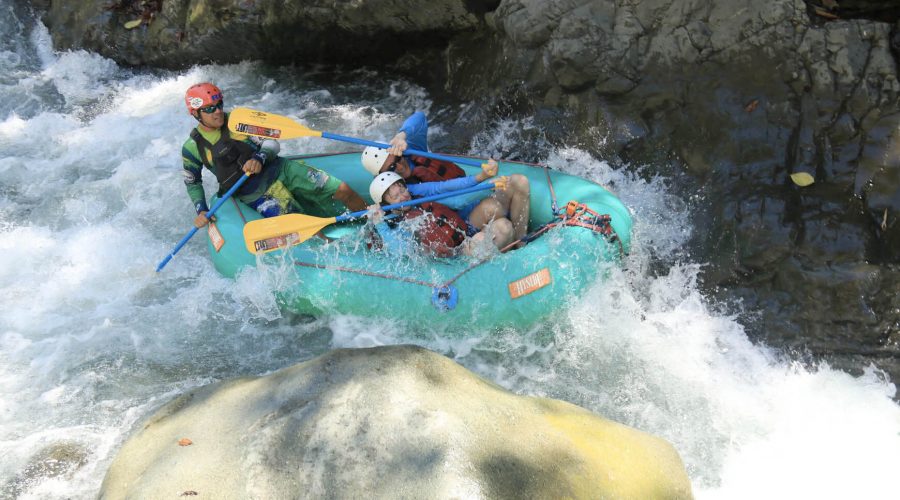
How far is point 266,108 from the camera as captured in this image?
21.6 feet

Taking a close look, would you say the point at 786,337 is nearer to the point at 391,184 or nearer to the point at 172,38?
the point at 391,184

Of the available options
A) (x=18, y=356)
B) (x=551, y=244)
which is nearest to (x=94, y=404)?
(x=18, y=356)

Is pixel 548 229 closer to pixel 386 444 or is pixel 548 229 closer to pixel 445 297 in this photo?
pixel 445 297

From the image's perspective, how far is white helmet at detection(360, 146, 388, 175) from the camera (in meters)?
4.49

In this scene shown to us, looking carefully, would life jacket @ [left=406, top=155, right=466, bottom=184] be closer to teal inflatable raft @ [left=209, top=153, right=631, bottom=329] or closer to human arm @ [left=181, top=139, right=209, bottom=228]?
teal inflatable raft @ [left=209, top=153, right=631, bottom=329]

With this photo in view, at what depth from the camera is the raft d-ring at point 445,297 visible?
3994 mm

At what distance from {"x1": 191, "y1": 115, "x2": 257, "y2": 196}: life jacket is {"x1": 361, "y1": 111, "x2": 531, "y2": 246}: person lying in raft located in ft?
2.85

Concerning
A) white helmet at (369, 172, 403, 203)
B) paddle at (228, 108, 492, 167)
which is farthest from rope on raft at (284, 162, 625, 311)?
paddle at (228, 108, 492, 167)

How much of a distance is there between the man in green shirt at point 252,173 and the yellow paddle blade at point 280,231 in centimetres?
45

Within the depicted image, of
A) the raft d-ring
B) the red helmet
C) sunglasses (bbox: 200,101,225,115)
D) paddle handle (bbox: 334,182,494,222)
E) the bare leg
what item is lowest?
the raft d-ring

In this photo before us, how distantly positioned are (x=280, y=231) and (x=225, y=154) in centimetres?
77

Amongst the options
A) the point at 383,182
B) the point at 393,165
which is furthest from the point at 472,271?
the point at 393,165

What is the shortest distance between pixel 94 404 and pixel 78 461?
434mm

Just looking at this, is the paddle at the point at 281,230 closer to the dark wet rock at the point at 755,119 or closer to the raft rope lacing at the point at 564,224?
the raft rope lacing at the point at 564,224
